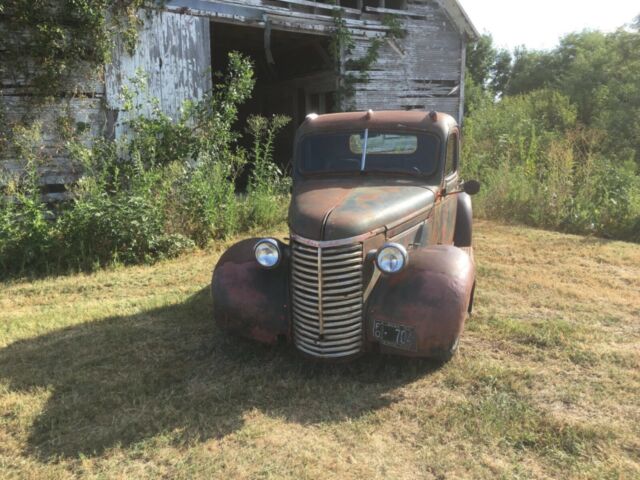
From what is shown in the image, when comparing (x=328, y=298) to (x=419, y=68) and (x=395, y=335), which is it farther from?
(x=419, y=68)

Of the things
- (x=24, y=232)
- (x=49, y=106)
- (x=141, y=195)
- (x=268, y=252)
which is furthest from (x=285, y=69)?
(x=268, y=252)

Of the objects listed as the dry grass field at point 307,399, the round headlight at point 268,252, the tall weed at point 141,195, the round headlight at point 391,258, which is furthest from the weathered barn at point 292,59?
the round headlight at point 391,258

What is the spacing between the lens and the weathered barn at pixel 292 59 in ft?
24.3

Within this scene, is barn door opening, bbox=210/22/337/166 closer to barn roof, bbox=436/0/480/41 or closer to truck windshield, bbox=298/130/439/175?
barn roof, bbox=436/0/480/41

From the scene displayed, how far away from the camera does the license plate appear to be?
3.37m

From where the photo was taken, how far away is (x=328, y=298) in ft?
11.4

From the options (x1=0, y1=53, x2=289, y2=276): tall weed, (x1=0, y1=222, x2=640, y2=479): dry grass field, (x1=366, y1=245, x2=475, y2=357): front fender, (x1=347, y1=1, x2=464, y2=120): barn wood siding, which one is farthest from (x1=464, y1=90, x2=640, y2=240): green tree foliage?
(x1=366, y1=245, x2=475, y2=357): front fender

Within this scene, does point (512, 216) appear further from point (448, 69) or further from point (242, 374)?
point (242, 374)

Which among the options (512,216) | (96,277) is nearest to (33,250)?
(96,277)

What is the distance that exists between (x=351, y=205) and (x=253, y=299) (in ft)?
3.23

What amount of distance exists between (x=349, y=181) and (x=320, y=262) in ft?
3.68

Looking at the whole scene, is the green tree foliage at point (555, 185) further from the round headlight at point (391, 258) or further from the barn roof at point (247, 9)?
the round headlight at point (391, 258)

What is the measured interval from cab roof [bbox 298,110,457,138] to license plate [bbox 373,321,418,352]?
1865mm

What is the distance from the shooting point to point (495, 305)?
16.6 ft
